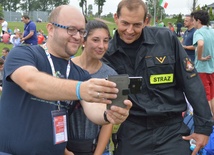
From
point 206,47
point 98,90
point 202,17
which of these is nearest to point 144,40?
point 98,90

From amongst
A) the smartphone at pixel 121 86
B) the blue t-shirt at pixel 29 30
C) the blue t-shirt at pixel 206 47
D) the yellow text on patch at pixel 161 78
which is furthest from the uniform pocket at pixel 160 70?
the blue t-shirt at pixel 29 30

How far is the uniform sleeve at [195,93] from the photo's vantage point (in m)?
2.77

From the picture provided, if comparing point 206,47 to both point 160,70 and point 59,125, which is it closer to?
point 160,70

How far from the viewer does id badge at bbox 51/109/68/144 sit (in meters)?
2.08

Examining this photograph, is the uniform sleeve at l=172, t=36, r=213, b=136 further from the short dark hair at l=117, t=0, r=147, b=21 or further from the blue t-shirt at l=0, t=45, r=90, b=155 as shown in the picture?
the blue t-shirt at l=0, t=45, r=90, b=155

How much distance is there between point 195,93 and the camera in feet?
9.13

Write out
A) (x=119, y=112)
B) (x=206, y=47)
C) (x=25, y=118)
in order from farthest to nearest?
(x=206, y=47)
(x=25, y=118)
(x=119, y=112)

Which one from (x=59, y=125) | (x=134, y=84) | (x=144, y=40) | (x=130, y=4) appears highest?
(x=130, y=4)

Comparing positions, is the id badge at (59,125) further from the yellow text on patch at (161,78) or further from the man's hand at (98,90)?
the yellow text on patch at (161,78)

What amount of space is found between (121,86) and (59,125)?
74 centimetres

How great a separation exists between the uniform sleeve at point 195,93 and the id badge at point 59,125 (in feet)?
3.93

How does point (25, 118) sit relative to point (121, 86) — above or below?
below

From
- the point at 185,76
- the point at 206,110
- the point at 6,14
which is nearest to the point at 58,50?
the point at 185,76

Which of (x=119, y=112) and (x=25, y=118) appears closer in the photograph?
(x=119, y=112)
